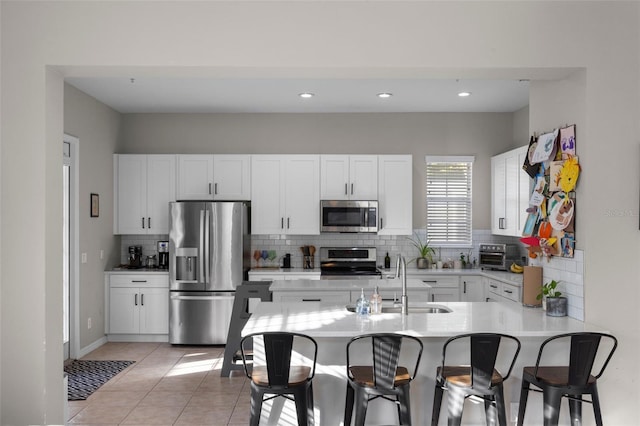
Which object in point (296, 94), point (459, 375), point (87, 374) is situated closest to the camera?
point (459, 375)

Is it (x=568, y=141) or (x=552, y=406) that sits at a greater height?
(x=568, y=141)

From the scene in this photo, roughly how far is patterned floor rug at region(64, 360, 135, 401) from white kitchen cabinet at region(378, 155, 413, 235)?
320cm

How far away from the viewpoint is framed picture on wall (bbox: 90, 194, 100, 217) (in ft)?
20.5

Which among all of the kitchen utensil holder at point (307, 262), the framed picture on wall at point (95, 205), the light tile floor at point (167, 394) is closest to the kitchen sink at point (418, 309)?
the light tile floor at point (167, 394)

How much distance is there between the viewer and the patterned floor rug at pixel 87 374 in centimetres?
482

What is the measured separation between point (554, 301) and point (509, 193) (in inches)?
108

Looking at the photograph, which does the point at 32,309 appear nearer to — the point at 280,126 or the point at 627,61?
the point at 627,61

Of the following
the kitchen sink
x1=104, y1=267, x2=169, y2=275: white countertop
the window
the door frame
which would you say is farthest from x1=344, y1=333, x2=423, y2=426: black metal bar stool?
the window

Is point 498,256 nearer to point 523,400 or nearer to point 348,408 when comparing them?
point 523,400

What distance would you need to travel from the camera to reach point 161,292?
6613mm

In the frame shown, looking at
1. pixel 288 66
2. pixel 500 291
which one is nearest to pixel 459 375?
pixel 288 66

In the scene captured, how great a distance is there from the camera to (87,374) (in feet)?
17.6

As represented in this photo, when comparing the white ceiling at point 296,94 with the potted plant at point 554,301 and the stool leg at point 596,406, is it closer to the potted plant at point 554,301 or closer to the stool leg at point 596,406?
the potted plant at point 554,301

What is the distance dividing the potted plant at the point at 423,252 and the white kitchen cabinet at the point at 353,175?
808 mm
